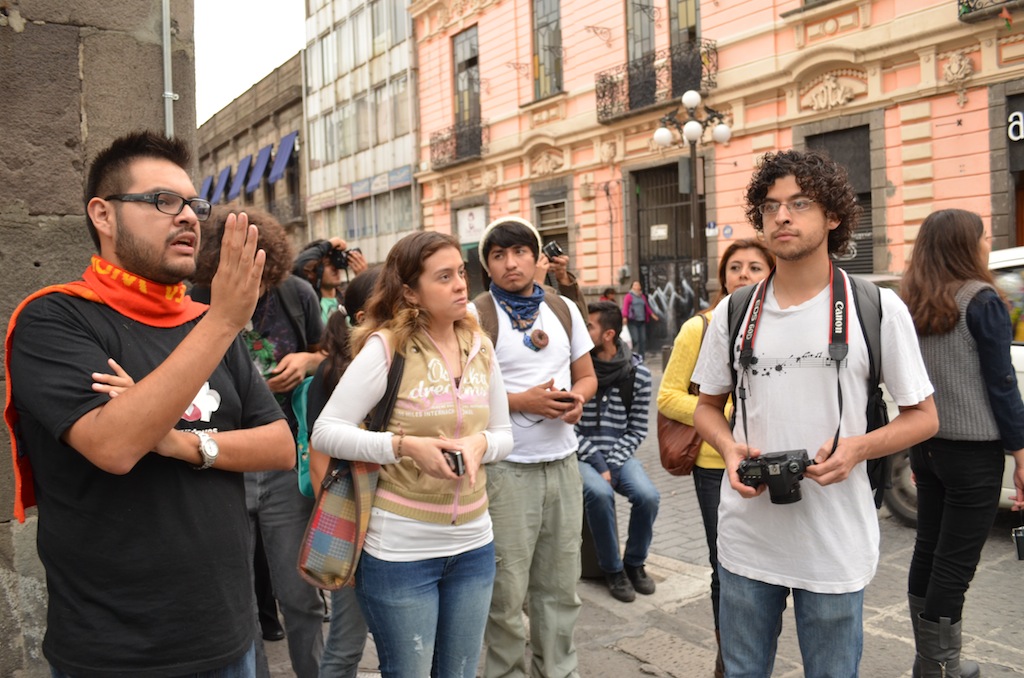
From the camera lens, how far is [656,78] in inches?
742

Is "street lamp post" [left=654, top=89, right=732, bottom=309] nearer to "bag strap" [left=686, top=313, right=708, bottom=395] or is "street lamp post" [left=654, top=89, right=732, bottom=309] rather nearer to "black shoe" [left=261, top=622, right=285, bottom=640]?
"bag strap" [left=686, top=313, right=708, bottom=395]

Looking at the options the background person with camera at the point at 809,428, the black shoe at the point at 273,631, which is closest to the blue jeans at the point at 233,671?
the background person with camera at the point at 809,428

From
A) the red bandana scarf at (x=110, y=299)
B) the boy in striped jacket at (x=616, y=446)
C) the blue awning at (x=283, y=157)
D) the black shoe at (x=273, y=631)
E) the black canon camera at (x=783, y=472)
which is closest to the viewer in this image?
the red bandana scarf at (x=110, y=299)

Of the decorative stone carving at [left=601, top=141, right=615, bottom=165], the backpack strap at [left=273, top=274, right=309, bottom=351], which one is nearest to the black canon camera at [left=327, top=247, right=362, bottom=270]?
the backpack strap at [left=273, top=274, right=309, bottom=351]

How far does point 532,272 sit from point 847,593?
5.96 ft

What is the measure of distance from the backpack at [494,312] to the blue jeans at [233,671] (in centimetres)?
160

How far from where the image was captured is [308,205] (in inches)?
1458

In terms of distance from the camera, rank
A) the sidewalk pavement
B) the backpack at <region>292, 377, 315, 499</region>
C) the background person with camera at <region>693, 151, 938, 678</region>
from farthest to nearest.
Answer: the sidewalk pavement
the backpack at <region>292, 377, 315, 499</region>
the background person with camera at <region>693, 151, 938, 678</region>

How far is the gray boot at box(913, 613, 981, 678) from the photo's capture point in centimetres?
352

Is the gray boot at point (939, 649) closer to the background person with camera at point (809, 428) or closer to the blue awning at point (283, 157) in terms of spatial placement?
the background person with camera at point (809, 428)

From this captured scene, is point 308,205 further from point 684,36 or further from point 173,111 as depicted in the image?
point 173,111

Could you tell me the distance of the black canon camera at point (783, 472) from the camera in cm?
246

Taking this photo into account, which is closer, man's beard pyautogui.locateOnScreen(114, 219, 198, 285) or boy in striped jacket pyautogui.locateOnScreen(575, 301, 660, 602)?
man's beard pyautogui.locateOnScreen(114, 219, 198, 285)

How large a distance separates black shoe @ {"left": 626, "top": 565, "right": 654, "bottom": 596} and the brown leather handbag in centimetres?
137
